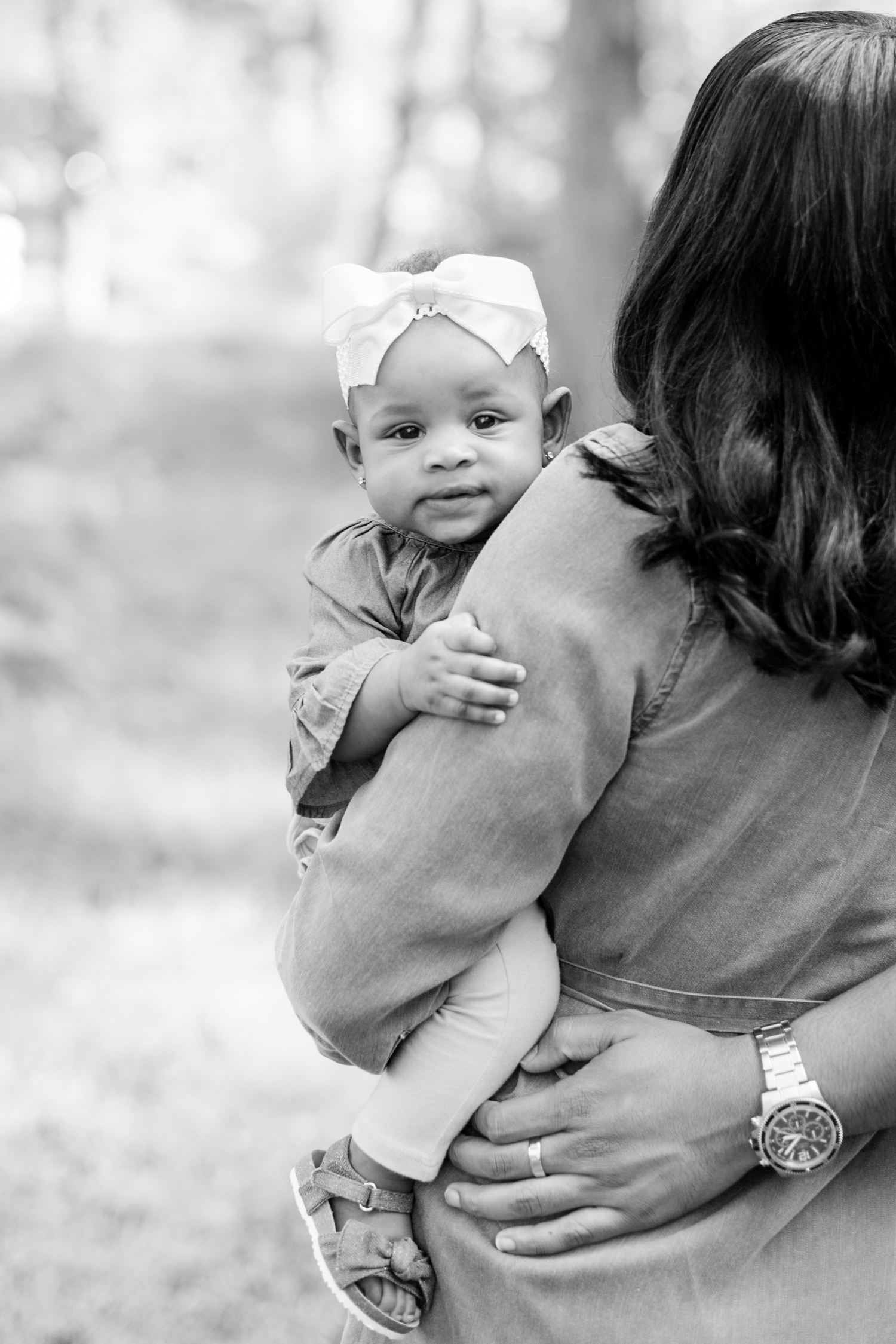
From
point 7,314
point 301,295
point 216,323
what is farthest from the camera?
point 301,295

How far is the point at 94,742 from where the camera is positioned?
6.20 metres

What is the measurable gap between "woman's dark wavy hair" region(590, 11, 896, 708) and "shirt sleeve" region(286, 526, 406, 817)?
1.26ft

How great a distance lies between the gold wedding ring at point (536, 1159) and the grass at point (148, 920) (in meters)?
1.93

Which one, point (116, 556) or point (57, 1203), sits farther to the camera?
point (116, 556)

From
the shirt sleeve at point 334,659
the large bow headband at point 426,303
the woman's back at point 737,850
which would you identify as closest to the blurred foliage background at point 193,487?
the large bow headband at point 426,303

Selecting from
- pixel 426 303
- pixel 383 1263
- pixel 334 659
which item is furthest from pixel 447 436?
pixel 383 1263

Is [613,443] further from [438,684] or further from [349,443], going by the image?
[349,443]

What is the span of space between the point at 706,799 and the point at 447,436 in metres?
0.59

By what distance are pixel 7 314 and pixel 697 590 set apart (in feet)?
47.3

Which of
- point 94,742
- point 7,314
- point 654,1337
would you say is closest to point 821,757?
point 654,1337

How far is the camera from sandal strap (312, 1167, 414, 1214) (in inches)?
59.5

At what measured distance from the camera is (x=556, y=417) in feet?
5.90

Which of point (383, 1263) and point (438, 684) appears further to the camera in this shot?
point (383, 1263)

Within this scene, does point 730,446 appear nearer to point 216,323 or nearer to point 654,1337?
point 654,1337
